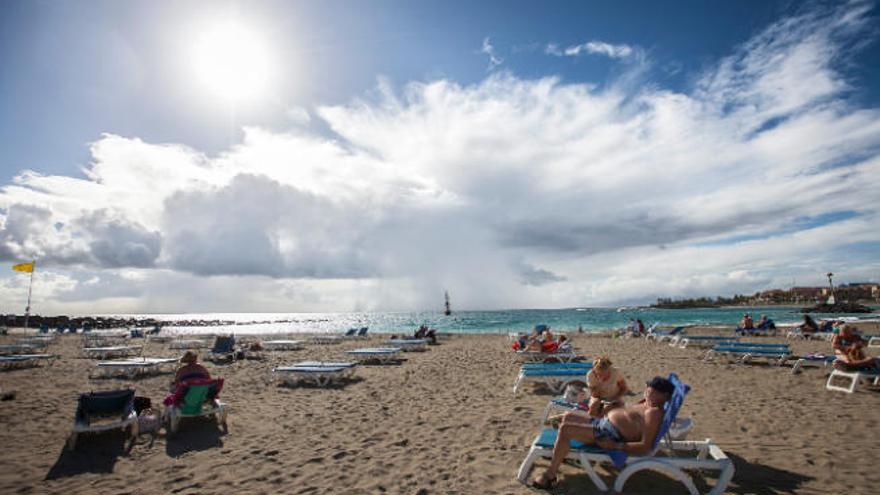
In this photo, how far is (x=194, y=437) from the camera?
20.5 feet

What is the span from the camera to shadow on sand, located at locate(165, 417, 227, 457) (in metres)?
5.76

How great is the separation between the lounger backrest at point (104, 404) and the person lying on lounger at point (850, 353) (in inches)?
526

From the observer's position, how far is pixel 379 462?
197 inches

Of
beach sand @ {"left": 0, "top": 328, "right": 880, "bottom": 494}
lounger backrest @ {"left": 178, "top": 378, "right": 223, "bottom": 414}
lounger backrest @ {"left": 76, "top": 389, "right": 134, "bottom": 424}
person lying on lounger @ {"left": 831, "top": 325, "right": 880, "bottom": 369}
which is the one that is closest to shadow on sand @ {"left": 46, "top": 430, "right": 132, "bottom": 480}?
beach sand @ {"left": 0, "top": 328, "right": 880, "bottom": 494}

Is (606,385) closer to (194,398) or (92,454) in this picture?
(194,398)

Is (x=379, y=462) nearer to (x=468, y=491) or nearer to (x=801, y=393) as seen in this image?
(x=468, y=491)

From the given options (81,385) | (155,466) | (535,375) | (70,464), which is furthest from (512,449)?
(81,385)

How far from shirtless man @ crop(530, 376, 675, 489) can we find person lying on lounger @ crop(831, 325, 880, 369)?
7.61 m

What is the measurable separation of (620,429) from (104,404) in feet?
23.6

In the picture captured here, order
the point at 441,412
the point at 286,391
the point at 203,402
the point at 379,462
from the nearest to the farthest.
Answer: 1. the point at 379,462
2. the point at 203,402
3. the point at 441,412
4. the point at 286,391

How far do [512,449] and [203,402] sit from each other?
5129mm

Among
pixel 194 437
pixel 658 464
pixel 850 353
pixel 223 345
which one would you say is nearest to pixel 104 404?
pixel 194 437

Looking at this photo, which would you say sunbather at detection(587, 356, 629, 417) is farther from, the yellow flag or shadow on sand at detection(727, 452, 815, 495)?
the yellow flag

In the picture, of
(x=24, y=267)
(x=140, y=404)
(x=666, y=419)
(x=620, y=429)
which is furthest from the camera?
(x=24, y=267)
